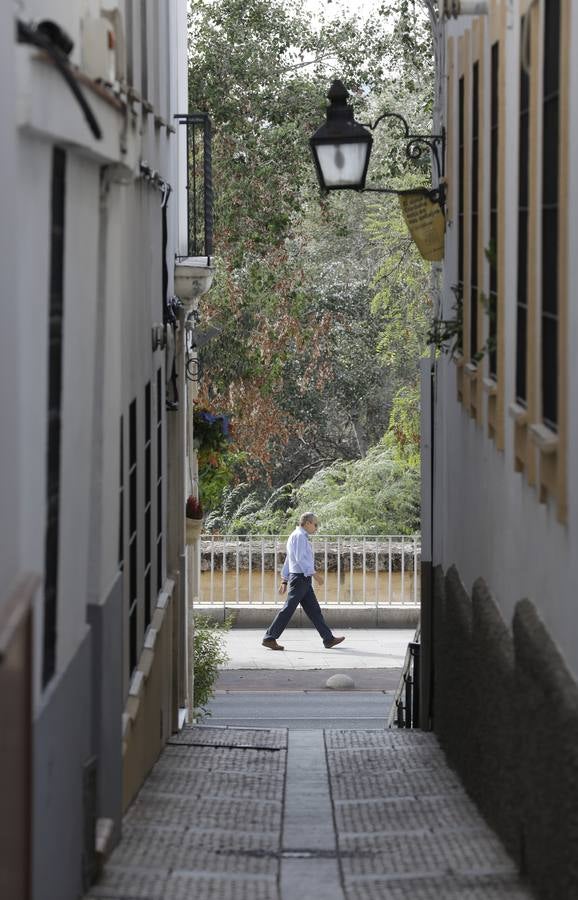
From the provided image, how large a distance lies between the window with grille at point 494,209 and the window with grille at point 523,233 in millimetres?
962

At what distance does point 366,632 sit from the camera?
23.5 metres

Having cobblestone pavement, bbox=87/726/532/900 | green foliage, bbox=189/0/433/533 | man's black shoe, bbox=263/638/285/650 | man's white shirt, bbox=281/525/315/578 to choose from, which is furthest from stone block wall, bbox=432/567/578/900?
man's black shoe, bbox=263/638/285/650

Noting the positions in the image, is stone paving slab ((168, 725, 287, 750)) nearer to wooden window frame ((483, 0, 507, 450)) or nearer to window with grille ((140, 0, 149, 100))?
wooden window frame ((483, 0, 507, 450))

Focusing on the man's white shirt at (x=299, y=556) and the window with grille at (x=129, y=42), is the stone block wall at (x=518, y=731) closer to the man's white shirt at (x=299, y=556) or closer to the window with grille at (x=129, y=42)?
the window with grille at (x=129, y=42)

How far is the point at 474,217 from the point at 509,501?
2.98 meters

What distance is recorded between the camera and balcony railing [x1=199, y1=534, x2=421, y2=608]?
2428cm

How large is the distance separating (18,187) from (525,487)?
375 cm

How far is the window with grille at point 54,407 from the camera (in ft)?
21.3

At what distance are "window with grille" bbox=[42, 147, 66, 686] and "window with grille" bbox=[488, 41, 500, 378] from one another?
12.4 ft

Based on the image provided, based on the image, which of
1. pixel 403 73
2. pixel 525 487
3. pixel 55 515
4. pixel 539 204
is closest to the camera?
pixel 55 515

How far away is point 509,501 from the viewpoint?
29.8ft

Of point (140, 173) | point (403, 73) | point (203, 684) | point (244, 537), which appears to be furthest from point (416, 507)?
point (140, 173)

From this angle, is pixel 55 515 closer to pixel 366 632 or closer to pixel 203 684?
pixel 203 684

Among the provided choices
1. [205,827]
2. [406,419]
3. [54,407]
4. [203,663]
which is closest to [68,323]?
[54,407]
